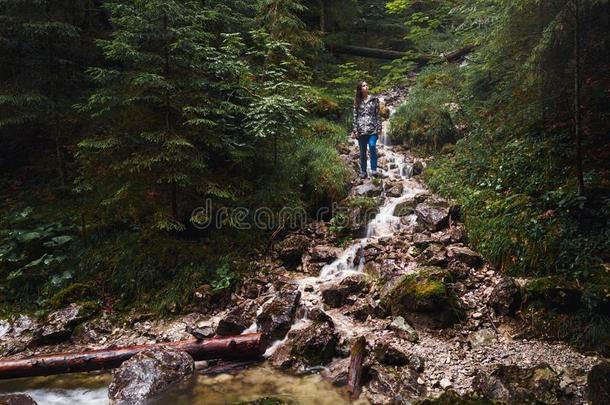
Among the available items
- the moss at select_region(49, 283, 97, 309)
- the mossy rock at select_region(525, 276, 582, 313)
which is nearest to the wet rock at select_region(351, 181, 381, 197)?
the mossy rock at select_region(525, 276, 582, 313)

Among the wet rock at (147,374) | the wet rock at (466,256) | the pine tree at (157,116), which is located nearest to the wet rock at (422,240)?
the wet rock at (466,256)

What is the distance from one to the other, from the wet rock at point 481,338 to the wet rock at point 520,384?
2.27 ft

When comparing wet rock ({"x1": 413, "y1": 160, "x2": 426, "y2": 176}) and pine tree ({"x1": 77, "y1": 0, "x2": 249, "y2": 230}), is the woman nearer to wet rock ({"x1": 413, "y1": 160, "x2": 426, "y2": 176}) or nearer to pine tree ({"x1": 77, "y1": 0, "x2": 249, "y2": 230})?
wet rock ({"x1": 413, "y1": 160, "x2": 426, "y2": 176})

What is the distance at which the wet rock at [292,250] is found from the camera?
8.37 metres

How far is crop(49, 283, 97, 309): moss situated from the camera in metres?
7.56

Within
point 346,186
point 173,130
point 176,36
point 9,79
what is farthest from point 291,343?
point 9,79

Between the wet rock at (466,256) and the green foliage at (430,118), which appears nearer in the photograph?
the wet rock at (466,256)

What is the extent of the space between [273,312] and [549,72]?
6.65 metres

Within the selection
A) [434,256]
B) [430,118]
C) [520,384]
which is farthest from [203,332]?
[430,118]

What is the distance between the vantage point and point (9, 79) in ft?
32.1

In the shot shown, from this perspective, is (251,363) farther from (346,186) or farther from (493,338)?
(346,186)

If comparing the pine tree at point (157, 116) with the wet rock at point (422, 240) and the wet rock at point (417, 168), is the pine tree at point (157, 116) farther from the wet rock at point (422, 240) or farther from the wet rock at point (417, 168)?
the wet rock at point (417, 168)

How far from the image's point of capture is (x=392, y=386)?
15.5 feet

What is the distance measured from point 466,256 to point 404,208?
264 centimetres
